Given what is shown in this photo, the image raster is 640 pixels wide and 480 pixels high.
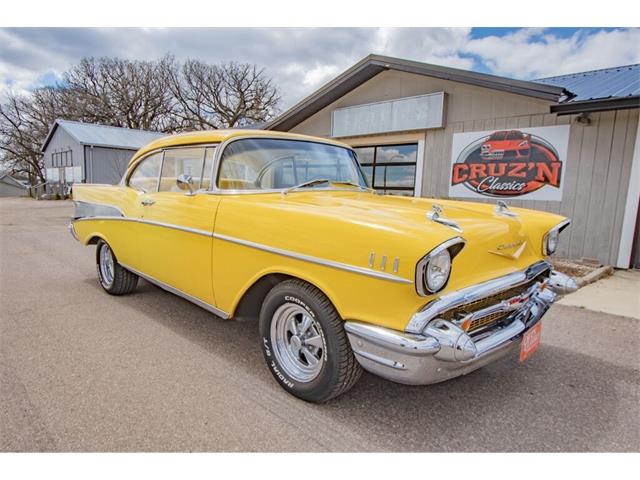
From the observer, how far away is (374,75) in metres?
9.11

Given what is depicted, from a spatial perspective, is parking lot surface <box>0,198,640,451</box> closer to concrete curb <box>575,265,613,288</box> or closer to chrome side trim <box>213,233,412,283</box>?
chrome side trim <box>213,233,412,283</box>

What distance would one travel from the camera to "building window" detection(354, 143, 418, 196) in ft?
29.0

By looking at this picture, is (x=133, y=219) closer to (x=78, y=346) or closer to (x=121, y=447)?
(x=78, y=346)

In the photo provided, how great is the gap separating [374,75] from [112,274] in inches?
288

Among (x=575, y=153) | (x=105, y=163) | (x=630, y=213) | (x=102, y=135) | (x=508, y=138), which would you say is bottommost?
(x=630, y=213)

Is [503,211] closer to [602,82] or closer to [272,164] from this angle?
[272,164]

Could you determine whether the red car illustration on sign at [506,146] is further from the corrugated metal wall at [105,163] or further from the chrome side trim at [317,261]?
the corrugated metal wall at [105,163]

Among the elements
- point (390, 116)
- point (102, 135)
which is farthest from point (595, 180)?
point (102, 135)

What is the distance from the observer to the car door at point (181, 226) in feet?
9.74

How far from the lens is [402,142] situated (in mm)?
8859

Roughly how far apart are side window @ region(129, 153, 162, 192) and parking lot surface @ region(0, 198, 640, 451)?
1.29 metres

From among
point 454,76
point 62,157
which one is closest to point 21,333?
point 454,76

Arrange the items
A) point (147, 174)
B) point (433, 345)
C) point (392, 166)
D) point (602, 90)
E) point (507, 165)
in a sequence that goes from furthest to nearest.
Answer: point (392, 166)
point (507, 165)
point (602, 90)
point (147, 174)
point (433, 345)

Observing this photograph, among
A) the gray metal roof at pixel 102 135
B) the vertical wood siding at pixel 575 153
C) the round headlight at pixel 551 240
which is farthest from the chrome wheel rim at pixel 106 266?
the gray metal roof at pixel 102 135
